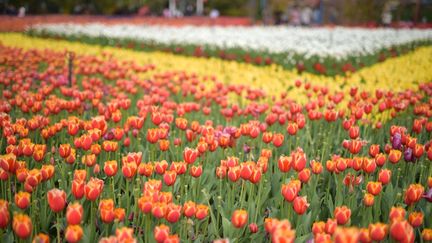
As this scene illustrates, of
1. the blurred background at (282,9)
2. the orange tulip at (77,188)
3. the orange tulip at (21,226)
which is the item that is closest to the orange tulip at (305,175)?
the orange tulip at (77,188)

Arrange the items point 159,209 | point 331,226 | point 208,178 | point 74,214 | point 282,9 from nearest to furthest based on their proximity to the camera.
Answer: point 74,214, point 331,226, point 159,209, point 208,178, point 282,9

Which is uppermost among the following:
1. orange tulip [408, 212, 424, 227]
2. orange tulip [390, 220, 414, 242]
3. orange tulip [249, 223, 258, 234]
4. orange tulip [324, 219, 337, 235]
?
orange tulip [390, 220, 414, 242]

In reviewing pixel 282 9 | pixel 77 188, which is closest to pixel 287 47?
pixel 77 188

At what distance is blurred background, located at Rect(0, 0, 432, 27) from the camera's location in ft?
80.3

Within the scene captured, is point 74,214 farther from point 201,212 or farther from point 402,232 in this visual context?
point 402,232

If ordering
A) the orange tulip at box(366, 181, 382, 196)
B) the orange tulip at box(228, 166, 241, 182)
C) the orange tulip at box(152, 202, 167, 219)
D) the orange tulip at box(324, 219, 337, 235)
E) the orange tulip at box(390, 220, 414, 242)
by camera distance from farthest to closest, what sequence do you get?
the orange tulip at box(228, 166, 241, 182) < the orange tulip at box(366, 181, 382, 196) < the orange tulip at box(152, 202, 167, 219) < the orange tulip at box(324, 219, 337, 235) < the orange tulip at box(390, 220, 414, 242)

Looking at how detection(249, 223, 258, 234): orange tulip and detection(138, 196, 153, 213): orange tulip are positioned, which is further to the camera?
detection(249, 223, 258, 234): orange tulip

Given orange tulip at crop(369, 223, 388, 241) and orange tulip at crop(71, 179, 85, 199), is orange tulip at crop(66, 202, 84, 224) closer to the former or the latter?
A: orange tulip at crop(71, 179, 85, 199)

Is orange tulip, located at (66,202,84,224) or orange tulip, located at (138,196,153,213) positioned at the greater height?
orange tulip, located at (66,202,84,224)

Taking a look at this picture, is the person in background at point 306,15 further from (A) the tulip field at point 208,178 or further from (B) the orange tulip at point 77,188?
(B) the orange tulip at point 77,188

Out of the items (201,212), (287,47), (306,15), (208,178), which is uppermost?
(306,15)

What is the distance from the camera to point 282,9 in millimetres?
29172

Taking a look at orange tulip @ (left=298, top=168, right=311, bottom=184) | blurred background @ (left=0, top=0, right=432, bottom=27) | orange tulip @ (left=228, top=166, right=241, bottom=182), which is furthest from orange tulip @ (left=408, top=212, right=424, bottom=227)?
blurred background @ (left=0, top=0, right=432, bottom=27)

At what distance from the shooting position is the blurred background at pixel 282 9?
80.3ft
